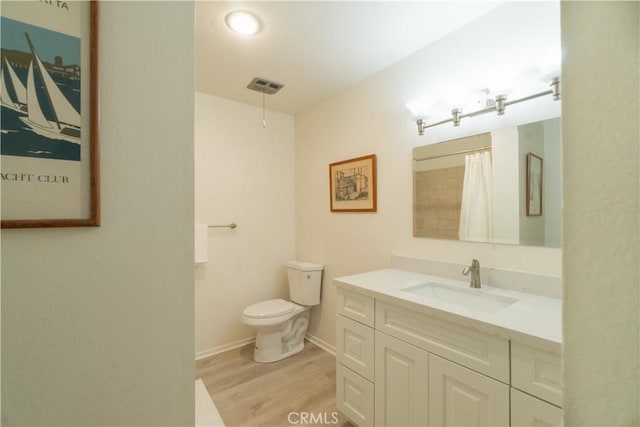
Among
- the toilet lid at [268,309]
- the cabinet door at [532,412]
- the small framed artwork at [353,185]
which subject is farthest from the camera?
the toilet lid at [268,309]

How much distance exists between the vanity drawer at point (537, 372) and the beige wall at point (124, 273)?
1016 millimetres

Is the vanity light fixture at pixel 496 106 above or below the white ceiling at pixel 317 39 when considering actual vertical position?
below

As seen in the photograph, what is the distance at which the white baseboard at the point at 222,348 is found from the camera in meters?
2.35

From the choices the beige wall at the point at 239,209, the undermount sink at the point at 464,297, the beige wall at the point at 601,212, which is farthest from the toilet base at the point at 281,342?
the beige wall at the point at 601,212

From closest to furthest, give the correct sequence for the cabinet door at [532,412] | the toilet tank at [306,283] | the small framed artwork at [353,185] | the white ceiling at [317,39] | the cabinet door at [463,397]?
the cabinet door at [532,412] < the cabinet door at [463,397] < the white ceiling at [317,39] < the small framed artwork at [353,185] < the toilet tank at [306,283]

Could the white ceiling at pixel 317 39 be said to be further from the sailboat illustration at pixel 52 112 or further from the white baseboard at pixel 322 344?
the white baseboard at pixel 322 344

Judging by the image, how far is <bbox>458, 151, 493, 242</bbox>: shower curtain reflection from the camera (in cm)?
150

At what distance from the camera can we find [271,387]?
1938 millimetres

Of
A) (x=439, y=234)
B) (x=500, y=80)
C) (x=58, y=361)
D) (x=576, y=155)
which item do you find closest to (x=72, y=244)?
(x=58, y=361)

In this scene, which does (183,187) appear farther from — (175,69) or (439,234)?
(439,234)

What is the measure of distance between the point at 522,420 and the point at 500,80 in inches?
59.5

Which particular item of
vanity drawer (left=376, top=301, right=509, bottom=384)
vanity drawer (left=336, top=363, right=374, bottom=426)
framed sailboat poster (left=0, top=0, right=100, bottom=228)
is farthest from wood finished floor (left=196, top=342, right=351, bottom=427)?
framed sailboat poster (left=0, top=0, right=100, bottom=228)

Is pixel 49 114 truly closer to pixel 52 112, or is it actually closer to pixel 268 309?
pixel 52 112

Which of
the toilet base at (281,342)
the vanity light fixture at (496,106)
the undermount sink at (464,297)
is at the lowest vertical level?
the toilet base at (281,342)
